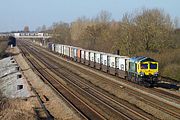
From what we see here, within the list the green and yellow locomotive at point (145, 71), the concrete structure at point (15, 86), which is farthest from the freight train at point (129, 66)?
the concrete structure at point (15, 86)

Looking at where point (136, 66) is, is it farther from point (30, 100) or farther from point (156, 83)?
point (30, 100)

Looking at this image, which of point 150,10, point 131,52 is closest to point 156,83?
point 131,52

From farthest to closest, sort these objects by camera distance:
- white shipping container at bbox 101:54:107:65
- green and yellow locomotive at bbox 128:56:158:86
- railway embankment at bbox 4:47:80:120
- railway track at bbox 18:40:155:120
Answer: white shipping container at bbox 101:54:107:65
green and yellow locomotive at bbox 128:56:158:86
railway embankment at bbox 4:47:80:120
railway track at bbox 18:40:155:120

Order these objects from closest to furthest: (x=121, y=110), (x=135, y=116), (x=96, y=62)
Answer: (x=135, y=116) < (x=121, y=110) < (x=96, y=62)

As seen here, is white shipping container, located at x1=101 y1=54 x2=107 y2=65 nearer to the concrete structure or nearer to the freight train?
the freight train

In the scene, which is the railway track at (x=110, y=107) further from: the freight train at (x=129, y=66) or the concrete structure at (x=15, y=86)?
the concrete structure at (x=15, y=86)

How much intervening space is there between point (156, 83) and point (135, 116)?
13575 millimetres

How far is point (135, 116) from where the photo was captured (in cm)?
1994

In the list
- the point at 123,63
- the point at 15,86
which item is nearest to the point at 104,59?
the point at 123,63

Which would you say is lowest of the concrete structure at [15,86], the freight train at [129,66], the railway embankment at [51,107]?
the concrete structure at [15,86]

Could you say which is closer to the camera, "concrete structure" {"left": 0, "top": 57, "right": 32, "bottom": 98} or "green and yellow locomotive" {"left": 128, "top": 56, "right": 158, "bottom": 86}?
"concrete structure" {"left": 0, "top": 57, "right": 32, "bottom": 98}

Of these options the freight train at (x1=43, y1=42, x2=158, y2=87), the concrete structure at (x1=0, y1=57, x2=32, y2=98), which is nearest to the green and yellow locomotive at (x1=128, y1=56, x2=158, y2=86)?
the freight train at (x1=43, y1=42, x2=158, y2=87)

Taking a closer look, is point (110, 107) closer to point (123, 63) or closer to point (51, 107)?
point (51, 107)

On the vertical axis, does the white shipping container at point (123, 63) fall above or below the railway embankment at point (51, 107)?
above
